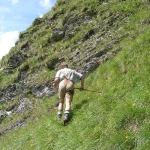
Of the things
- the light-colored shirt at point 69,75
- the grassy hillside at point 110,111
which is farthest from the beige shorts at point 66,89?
the grassy hillside at point 110,111

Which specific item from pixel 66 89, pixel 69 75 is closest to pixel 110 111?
pixel 66 89

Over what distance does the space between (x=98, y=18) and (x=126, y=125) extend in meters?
15.8

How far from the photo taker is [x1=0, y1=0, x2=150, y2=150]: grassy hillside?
10508mm

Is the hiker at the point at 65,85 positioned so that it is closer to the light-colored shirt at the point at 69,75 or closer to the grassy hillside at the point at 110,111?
the light-colored shirt at the point at 69,75

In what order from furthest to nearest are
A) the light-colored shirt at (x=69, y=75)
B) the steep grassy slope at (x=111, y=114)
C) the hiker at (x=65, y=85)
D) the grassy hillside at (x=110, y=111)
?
1. the light-colored shirt at (x=69, y=75)
2. the hiker at (x=65, y=85)
3. the grassy hillside at (x=110, y=111)
4. the steep grassy slope at (x=111, y=114)

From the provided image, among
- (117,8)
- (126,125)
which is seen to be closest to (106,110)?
(126,125)

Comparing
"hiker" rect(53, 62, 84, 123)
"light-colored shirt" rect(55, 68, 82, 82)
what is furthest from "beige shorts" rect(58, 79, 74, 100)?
"light-colored shirt" rect(55, 68, 82, 82)

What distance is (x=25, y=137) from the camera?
16.1m

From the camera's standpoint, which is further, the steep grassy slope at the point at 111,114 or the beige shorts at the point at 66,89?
→ the beige shorts at the point at 66,89

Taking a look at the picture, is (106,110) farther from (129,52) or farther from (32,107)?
(32,107)

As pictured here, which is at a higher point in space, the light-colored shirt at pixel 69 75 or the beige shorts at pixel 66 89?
the light-colored shirt at pixel 69 75

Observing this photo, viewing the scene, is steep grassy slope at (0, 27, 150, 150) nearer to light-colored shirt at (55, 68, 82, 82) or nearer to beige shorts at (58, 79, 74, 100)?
beige shorts at (58, 79, 74, 100)

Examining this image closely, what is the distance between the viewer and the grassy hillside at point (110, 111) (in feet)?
34.5

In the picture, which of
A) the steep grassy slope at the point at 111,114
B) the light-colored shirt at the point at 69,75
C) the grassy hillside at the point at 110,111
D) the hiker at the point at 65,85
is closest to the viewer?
the steep grassy slope at the point at 111,114
